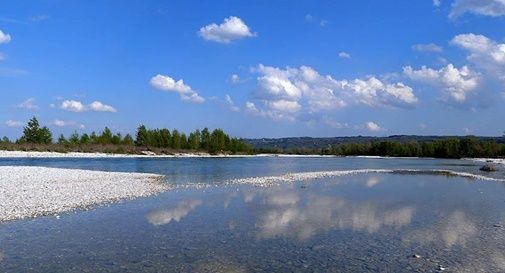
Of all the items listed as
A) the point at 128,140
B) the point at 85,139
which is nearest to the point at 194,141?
the point at 128,140

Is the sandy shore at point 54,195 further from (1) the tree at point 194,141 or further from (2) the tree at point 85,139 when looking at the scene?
(1) the tree at point 194,141

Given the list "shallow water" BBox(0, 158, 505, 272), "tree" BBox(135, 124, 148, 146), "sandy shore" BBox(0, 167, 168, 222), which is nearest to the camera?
Answer: "shallow water" BBox(0, 158, 505, 272)

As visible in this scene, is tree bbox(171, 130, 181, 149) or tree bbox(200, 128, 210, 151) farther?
tree bbox(200, 128, 210, 151)

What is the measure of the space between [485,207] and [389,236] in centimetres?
1280

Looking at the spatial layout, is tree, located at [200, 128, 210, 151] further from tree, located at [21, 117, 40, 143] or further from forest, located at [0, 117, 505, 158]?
tree, located at [21, 117, 40, 143]

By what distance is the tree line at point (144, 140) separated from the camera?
14112cm

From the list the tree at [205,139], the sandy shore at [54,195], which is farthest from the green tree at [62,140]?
the sandy shore at [54,195]

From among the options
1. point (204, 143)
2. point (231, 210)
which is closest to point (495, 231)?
point (231, 210)

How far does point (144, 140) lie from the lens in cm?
17575

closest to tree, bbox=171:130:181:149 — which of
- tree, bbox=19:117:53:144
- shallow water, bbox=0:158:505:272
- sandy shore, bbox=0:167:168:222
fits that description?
tree, bbox=19:117:53:144

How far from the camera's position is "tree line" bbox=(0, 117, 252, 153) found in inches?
5556

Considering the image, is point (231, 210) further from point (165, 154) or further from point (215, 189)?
point (165, 154)

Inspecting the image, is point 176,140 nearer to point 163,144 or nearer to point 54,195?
point 163,144

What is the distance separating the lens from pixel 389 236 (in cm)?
1878
